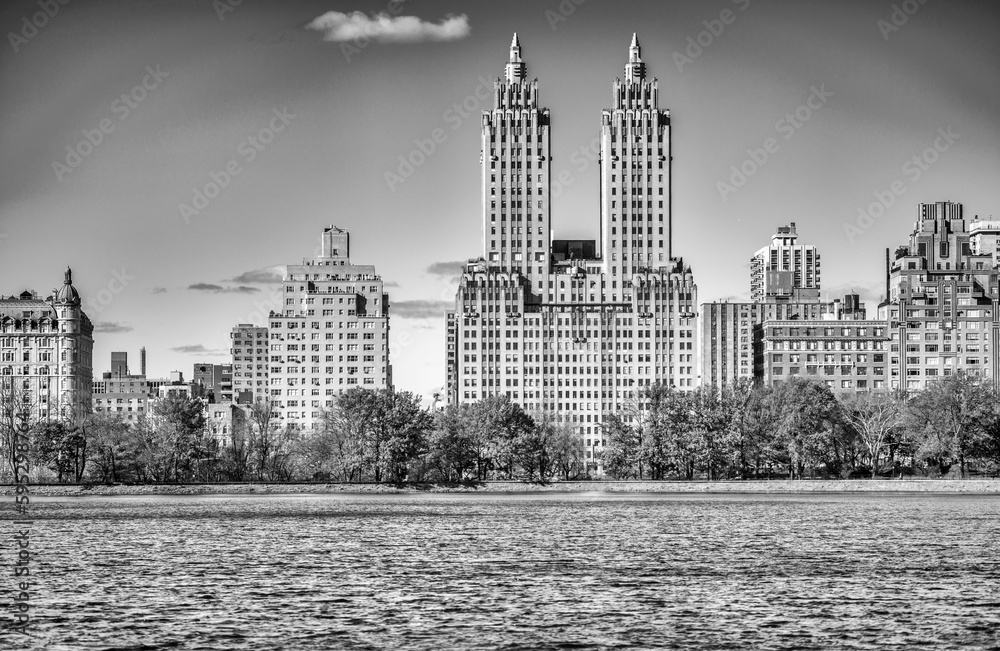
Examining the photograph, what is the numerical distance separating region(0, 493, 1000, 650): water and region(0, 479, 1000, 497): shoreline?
5135 centimetres

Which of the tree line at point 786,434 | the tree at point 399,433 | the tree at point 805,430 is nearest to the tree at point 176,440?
the tree at point 399,433

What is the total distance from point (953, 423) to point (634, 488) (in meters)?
41.1

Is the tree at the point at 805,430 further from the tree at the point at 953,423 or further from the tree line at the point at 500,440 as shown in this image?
the tree at the point at 953,423

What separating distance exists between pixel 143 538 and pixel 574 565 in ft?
120

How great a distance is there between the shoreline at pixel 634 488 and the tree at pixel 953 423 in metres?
4.17

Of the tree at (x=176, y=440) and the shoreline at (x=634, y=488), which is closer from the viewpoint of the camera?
the shoreline at (x=634, y=488)

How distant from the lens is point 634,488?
19538 cm

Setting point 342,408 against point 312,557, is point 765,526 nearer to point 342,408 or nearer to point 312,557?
point 312,557

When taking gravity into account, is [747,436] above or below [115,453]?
above

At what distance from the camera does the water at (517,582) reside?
190ft

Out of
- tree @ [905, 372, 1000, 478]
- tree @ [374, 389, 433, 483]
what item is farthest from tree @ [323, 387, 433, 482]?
tree @ [905, 372, 1000, 478]

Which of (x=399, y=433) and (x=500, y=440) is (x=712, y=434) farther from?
(x=399, y=433)

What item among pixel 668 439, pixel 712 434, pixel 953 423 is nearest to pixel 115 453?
pixel 668 439

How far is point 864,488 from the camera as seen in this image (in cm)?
19112
